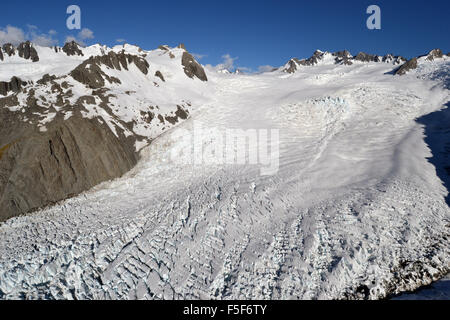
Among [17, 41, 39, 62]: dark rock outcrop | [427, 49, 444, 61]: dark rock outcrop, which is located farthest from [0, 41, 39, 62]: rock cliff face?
[427, 49, 444, 61]: dark rock outcrop

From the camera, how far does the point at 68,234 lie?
48.1 ft

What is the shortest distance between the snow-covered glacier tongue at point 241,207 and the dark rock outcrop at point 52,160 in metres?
0.35

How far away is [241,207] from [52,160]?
54.4ft

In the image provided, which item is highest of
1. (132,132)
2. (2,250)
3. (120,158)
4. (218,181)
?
(132,132)

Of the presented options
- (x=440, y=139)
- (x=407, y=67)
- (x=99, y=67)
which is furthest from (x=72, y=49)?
(x=440, y=139)

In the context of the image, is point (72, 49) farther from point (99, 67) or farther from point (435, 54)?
point (435, 54)

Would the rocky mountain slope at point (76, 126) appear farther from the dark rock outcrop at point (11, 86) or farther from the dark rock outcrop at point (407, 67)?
the dark rock outcrop at point (407, 67)

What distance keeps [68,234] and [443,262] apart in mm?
19989

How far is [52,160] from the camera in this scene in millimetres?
A: 20000

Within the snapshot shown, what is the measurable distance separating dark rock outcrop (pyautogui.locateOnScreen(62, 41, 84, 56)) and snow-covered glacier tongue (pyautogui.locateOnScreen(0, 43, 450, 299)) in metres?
54.7

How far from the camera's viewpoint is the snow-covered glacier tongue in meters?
10.9
